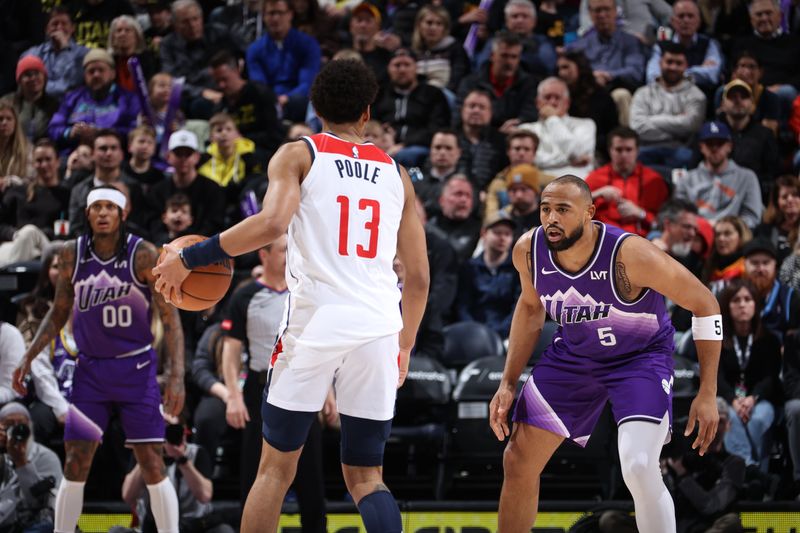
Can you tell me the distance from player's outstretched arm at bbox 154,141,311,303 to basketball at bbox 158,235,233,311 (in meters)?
0.06

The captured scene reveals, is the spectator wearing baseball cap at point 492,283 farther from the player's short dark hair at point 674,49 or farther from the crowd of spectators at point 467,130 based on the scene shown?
the player's short dark hair at point 674,49

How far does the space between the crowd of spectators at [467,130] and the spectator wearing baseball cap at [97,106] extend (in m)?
0.02

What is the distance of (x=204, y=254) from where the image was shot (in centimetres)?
436

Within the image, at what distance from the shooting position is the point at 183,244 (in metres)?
4.59

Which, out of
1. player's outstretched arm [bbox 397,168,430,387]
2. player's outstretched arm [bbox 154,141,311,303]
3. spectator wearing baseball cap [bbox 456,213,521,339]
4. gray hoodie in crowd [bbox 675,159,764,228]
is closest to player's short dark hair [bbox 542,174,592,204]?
player's outstretched arm [bbox 397,168,430,387]

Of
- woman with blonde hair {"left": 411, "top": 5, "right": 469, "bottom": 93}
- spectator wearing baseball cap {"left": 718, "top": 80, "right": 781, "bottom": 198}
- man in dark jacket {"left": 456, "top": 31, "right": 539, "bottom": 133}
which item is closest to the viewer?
spectator wearing baseball cap {"left": 718, "top": 80, "right": 781, "bottom": 198}

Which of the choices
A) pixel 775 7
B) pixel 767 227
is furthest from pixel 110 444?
pixel 775 7

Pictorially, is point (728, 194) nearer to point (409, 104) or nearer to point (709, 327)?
point (409, 104)

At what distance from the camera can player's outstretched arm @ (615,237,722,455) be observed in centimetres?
500

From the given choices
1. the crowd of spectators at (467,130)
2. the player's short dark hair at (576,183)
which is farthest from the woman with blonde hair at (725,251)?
the player's short dark hair at (576,183)

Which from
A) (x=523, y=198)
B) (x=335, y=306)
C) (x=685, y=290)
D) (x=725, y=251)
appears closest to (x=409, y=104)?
(x=523, y=198)

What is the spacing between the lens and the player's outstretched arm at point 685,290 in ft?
16.4

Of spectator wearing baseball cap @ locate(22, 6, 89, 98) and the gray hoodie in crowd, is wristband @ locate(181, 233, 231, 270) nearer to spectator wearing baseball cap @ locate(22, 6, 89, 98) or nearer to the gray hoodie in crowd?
the gray hoodie in crowd

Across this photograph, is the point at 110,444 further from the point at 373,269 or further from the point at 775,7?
the point at 775,7
